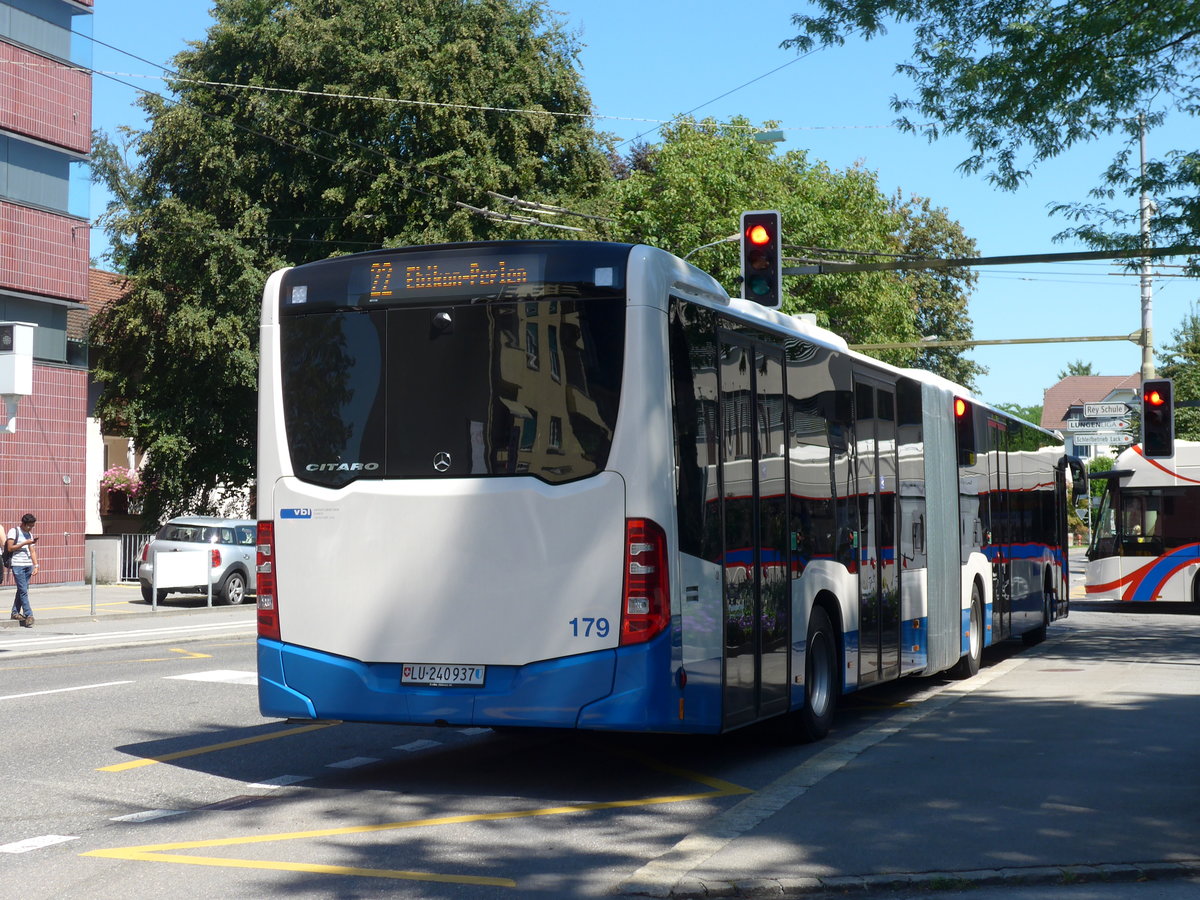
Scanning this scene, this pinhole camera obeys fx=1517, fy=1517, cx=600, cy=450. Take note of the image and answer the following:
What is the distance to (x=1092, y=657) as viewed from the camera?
18.2 metres

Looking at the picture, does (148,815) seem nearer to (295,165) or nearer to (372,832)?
(372,832)

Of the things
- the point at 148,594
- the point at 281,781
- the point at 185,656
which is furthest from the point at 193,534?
the point at 281,781

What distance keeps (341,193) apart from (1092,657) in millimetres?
26694

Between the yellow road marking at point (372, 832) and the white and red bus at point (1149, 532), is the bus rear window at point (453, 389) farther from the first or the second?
the white and red bus at point (1149, 532)

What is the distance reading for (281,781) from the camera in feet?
30.1

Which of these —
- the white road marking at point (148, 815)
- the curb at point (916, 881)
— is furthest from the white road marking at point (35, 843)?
the curb at point (916, 881)

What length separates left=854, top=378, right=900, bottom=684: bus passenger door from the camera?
11.8m

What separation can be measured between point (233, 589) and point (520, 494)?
2376 centimetres

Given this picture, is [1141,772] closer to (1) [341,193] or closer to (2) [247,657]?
(2) [247,657]

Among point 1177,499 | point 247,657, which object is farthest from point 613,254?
point 1177,499

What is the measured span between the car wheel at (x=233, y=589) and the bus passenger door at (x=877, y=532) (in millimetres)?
20481

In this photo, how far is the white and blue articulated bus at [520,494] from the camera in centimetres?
816

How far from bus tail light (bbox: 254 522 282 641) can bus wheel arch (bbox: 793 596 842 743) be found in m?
3.58

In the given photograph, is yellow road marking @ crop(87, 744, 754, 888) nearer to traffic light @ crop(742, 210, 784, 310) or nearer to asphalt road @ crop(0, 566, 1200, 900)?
asphalt road @ crop(0, 566, 1200, 900)
